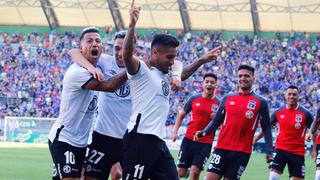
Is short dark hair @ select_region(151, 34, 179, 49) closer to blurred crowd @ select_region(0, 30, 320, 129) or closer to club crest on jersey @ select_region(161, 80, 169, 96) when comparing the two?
club crest on jersey @ select_region(161, 80, 169, 96)

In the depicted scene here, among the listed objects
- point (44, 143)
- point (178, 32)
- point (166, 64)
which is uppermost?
point (178, 32)

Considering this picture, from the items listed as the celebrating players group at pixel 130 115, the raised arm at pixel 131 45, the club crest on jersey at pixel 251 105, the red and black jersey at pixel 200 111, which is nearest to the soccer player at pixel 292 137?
the red and black jersey at pixel 200 111

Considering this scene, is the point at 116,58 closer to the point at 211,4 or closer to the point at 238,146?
the point at 238,146

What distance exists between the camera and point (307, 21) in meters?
47.7

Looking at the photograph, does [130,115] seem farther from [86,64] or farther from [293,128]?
[293,128]

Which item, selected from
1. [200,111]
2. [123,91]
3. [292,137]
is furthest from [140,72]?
[292,137]

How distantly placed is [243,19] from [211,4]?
104 inches

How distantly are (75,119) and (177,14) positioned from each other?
40434 mm

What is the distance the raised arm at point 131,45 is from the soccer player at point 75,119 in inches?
42.1

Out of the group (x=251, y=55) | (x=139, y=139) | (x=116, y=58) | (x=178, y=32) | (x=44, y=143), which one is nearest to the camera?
(x=139, y=139)

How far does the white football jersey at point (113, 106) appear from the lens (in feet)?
33.4

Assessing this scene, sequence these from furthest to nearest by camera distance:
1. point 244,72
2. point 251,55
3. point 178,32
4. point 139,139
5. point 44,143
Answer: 1. point 178,32
2. point 251,55
3. point 44,143
4. point 244,72
5. point 139,139

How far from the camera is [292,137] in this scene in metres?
15.5

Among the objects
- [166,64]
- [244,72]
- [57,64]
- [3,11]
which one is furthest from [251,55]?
[166,64]
